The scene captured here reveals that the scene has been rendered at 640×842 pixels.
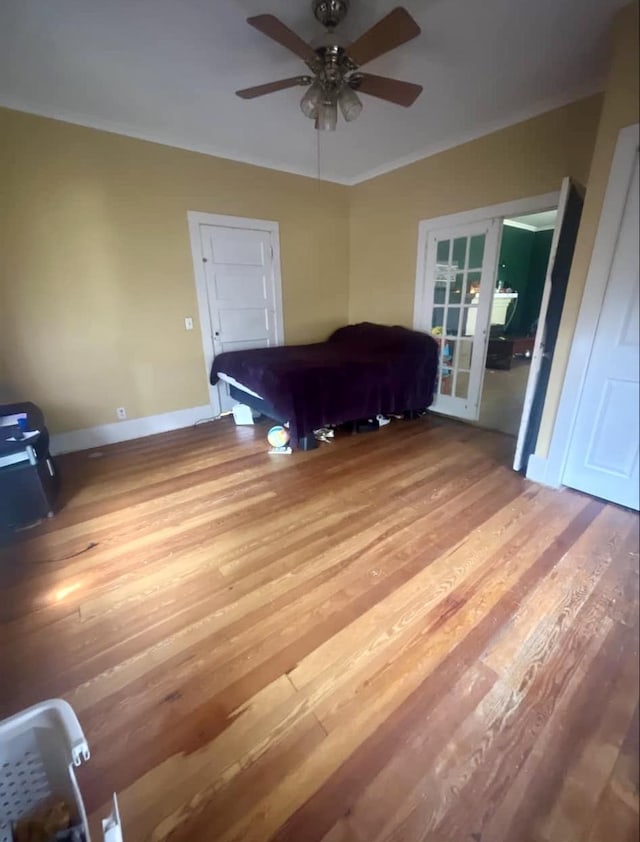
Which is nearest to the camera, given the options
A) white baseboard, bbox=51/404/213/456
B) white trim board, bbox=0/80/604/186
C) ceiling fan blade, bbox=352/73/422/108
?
ceiling fan blade, bbox=352/73/422/108

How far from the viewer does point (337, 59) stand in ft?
5.66

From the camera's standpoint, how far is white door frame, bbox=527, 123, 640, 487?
2.12 feet

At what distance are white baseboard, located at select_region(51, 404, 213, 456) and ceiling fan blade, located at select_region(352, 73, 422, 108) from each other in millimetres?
2718

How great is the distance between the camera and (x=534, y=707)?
37.7 inches

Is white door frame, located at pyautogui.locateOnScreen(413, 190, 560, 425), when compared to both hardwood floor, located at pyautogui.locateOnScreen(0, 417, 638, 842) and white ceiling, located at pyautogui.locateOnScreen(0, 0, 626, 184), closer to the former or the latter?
white ceiling, located at pyautogui.locateOnScreen(0, 0, 626, 184)

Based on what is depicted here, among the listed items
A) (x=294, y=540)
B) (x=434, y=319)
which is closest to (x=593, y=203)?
(x=294, y=540)

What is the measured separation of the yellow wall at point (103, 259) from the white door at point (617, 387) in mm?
3181

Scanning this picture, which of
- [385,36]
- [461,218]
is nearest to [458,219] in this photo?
[461,218]

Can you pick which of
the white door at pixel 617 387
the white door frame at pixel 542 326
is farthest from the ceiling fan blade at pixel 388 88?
the white door at pixel 617 387

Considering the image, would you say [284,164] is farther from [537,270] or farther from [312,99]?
[537,270]

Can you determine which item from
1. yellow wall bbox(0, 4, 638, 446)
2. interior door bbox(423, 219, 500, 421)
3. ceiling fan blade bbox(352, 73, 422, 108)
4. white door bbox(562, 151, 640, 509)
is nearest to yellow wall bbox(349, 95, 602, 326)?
yellow wall bbox(0, 4, 638, 446)

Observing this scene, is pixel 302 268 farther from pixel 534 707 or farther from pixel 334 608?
pixel 534 707

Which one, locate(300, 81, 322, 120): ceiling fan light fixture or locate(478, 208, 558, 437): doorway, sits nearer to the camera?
locate(300, 81, 322, 120): ceiling fan light fixture

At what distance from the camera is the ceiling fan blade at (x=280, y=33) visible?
1.40m
